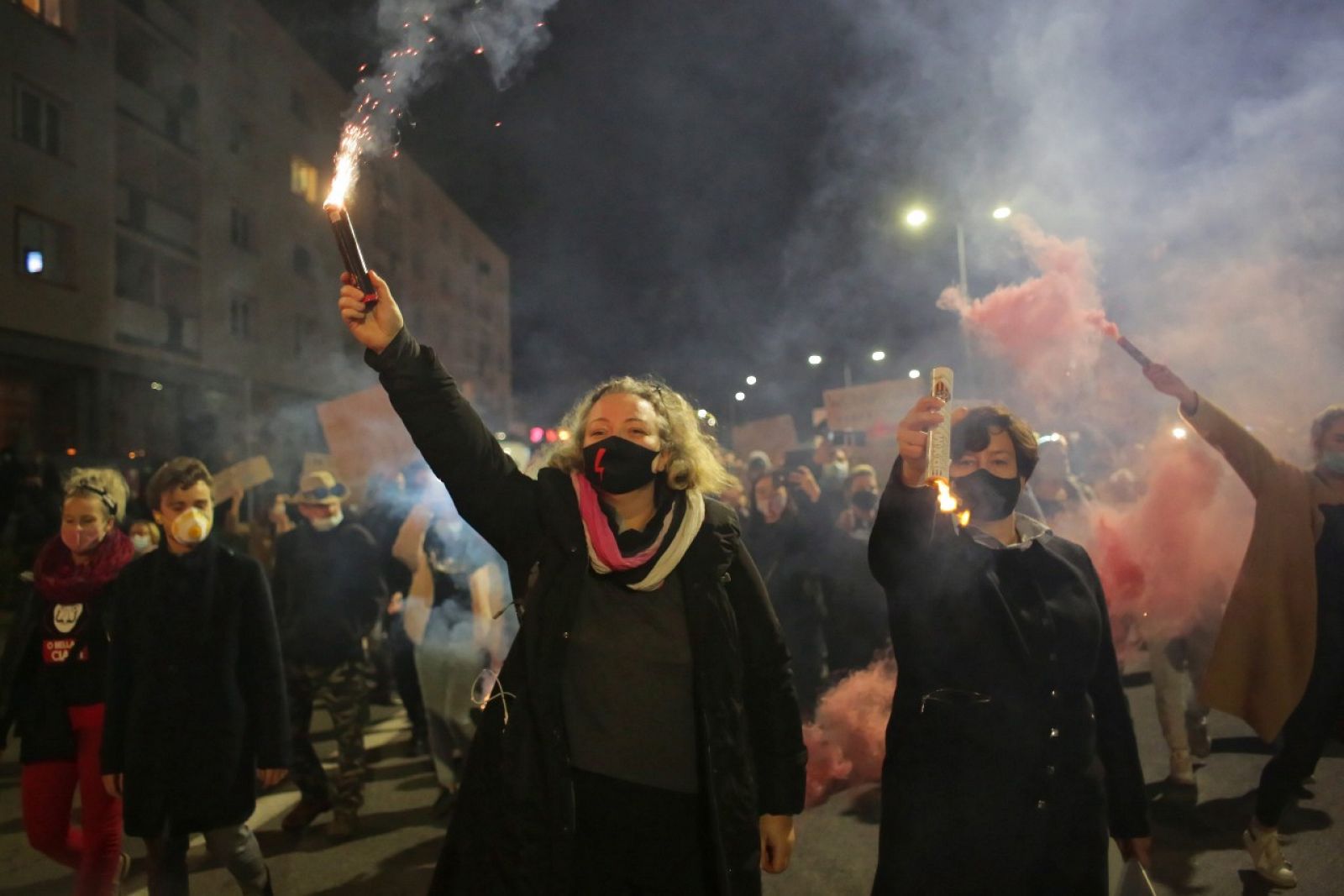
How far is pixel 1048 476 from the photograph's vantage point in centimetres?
618

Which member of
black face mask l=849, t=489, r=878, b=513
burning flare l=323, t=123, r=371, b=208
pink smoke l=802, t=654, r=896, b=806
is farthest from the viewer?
black face mask l=849, t=489, r=878, b=513

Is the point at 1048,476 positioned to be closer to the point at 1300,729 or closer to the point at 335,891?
the point at 1300,729

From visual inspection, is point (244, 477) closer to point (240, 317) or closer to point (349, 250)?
point (349, 250)

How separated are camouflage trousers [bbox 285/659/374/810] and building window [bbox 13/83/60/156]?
51.6 ft

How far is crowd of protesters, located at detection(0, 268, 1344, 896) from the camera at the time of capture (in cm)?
229

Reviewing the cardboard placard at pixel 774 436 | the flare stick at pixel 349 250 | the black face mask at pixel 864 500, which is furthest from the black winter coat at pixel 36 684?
the cardboard placard at pixel 774 436

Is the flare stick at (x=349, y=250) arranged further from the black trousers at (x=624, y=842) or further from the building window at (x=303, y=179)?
the building window at (x=303, y=179)

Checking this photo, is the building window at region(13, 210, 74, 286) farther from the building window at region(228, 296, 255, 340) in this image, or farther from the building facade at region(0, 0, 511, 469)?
the building window at region(228, 296, 255, 340)

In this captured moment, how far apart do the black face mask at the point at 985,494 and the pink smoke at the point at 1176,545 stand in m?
3.51

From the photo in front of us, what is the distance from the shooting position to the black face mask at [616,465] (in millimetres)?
2584

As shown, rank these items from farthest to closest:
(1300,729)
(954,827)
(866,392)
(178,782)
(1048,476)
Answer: (866,392) → (1048,476) → (1300,729) → (178,782) → (954,827)

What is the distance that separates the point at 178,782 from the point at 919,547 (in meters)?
2.75

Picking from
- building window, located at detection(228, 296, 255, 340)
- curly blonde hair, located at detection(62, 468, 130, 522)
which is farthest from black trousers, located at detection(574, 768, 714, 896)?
building window, located at detection(228, 296, 255, 340)

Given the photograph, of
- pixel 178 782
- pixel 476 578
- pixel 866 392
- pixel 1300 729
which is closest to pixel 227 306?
pixel 866 392
